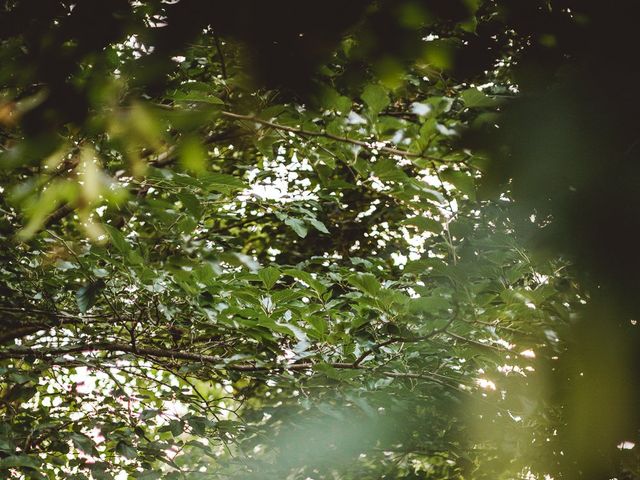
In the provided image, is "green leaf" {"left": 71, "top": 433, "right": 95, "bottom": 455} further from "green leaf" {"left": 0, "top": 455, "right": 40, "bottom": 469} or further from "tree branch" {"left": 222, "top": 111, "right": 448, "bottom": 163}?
"tree branch" {"left": 222, "top": 111, "right": 448, "bottom": 163}

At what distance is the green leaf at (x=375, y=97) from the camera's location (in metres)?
1.45

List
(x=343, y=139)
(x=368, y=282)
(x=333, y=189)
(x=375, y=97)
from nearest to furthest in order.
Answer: (x=375, y=97) < (x=343, y=139) < (x=368, y=282) < (x=333, y=189)

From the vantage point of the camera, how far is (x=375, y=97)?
1472 millimetres

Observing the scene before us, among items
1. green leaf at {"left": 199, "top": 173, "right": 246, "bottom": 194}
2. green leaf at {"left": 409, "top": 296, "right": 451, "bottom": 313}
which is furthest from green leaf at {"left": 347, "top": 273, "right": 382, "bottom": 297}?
green leaf at {"left": 199, "top": 173, "right": 246, "bottom": 194}

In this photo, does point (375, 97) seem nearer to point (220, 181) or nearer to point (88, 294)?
point (220, 181)

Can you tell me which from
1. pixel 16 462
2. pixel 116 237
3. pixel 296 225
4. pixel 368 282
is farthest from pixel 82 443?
pixel 368 282

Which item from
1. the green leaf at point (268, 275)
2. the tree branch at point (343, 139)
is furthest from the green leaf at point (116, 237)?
the tree branch at point (343, 139)

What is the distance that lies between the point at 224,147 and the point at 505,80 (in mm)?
2926

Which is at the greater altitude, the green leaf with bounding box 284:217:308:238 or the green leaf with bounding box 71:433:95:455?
the green leaf with bounding box 284:217:308:238

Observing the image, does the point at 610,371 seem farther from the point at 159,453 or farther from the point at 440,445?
the point at 440,445

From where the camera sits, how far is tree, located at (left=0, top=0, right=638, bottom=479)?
2.84 ft

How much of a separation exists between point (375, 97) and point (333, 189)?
881 millimetres

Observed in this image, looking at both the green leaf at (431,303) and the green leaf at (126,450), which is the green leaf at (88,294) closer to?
the green leaf at (126,450)

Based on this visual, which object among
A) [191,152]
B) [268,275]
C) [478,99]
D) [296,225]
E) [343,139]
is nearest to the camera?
[191,152]
